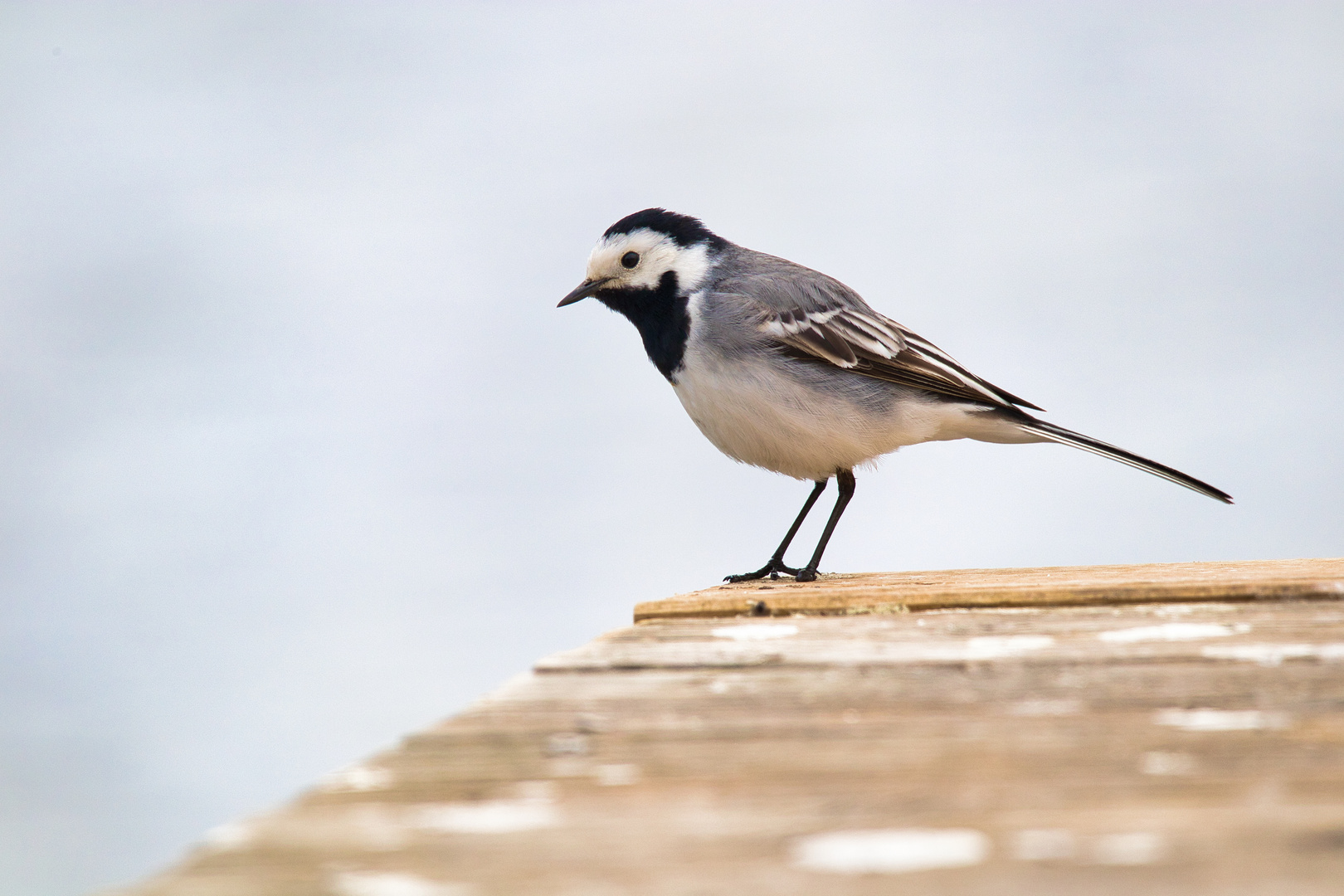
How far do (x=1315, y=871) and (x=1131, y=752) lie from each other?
20.0 inches

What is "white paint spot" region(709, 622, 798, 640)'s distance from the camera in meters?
3.09

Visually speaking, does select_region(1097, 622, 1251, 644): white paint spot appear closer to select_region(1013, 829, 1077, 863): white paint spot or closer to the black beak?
select_region(1013, 829, 1077, 863): white paint spot

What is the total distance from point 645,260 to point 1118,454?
2.74m

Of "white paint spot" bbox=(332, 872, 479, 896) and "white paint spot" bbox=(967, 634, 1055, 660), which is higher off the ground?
"white paint spot" bbox=(967, 634, 1055, 660)

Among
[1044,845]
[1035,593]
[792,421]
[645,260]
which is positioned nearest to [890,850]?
[1044,845]

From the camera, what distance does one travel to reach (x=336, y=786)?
1897mm

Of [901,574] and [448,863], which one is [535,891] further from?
[901,574]

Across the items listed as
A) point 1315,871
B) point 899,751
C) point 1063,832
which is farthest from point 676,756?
point 1315,871

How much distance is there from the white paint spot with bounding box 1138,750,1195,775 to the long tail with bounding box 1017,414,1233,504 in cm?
400

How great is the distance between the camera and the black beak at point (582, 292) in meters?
6.72

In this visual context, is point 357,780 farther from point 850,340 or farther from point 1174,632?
point 850,340

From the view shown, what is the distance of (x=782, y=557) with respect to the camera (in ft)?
20.7

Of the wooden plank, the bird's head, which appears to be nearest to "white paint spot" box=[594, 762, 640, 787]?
the wooden plank

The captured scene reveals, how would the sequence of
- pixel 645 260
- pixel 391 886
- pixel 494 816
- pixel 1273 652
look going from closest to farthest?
pixel 391 886 < pixel 494 816 < pixel 1273 652 < pixel 645 260
